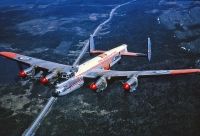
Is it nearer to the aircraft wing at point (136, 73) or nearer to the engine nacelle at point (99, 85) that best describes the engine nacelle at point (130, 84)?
the aircraft wing at point (136, 73)

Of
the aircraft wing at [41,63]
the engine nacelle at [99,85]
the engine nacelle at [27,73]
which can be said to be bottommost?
the engine nacelle at [99,85]

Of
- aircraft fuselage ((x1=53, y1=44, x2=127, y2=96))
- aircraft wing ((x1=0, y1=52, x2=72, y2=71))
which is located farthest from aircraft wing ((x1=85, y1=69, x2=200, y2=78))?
aircraft wing ((x1=0, y1=52, x2=72, y2=71))

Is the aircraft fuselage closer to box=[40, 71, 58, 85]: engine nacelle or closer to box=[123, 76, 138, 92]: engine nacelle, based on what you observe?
box=[40, 71, 58, 85]: engine nacelle

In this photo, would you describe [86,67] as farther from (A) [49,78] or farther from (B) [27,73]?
(B) [27,73]

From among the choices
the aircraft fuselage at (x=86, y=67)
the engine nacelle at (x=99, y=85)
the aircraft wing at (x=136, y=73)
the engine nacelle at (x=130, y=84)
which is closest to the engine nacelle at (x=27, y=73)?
the aircraft fuselage at (x=86, y=67)

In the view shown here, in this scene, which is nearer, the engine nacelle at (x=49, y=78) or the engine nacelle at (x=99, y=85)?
the engine nacelle at (x=99, y=85)

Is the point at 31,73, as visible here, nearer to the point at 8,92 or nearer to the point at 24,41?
the point at 8,92

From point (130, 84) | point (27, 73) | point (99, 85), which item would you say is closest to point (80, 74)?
point (99, 85)

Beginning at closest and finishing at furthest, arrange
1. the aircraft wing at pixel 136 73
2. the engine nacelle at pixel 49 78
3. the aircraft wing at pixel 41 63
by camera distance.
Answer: the aircraft wing at pixel 136 73
the engine nacelle at pixel 49 78
the aircraft wing at pixel 41 63
